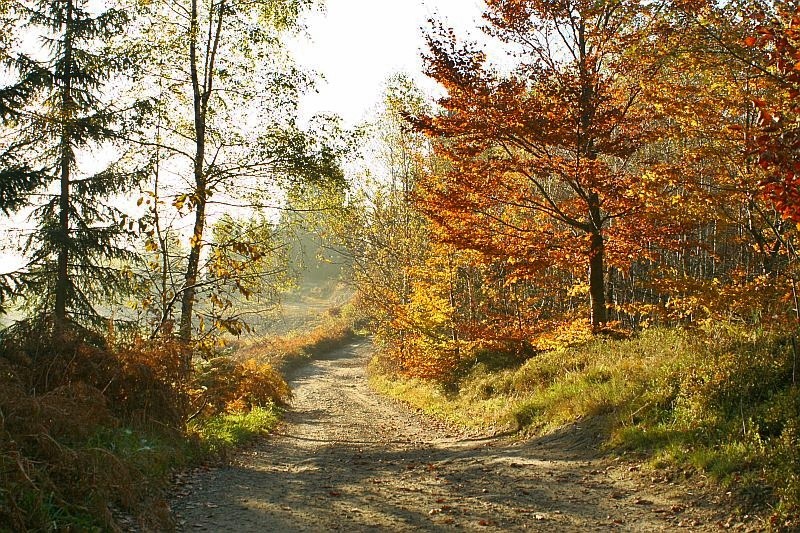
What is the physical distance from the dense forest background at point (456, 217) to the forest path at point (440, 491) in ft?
2.56

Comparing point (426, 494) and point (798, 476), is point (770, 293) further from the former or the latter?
point (426, 494)

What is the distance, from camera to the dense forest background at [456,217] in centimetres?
787

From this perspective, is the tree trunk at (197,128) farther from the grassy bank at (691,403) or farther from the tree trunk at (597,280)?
the tree trunk at (597,280)

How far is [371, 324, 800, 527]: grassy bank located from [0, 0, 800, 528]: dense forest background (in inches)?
1.7

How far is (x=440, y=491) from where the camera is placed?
7547 millimetres

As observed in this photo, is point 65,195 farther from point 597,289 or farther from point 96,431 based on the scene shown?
point 597,289

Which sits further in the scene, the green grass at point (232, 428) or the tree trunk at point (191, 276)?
the tree trunk at point (191, 276)

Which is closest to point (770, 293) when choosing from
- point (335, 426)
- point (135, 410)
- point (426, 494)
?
point (426, 494)

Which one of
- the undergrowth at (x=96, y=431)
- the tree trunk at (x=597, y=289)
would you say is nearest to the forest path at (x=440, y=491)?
the undergrowth at (x=96, y=431)

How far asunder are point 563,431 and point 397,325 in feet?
39.0

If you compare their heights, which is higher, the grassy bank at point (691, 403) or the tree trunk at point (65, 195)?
the tree trunk at point (65, 195)

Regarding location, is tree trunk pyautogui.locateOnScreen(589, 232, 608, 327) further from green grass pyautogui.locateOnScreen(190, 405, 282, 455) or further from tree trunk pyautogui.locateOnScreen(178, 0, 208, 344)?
tree trunk pyautogui.locateOnScreen(178, 0, 208, 344)

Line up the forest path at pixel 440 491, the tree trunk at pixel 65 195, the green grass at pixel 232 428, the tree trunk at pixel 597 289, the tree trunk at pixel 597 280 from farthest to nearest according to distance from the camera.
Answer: the tree trunk at pixel 65 195 → the tree trunk at pixel 597 289 → the tree trunk at pixel 597 280 → the green grass at pixel 232 428 → the forest path at pixel 440 491

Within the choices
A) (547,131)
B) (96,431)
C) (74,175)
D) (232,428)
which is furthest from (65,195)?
(547,131)
